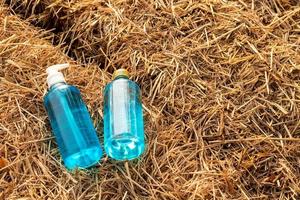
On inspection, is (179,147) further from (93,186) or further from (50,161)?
(50,161)

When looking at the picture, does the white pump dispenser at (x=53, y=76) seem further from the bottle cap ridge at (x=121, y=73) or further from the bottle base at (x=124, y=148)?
the bottle base at (x=124, y=148)

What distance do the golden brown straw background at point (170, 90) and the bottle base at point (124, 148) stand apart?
33 mm

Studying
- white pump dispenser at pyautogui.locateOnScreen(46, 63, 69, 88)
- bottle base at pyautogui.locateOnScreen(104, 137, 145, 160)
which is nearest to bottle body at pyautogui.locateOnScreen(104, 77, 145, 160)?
bottle base at pyautogui.locateOnScreen(104, 137, 145, 160)

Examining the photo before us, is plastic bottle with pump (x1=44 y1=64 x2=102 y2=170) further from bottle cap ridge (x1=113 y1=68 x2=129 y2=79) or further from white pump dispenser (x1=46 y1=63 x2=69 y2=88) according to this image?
bottle cap ridge (x1=113 y1=68 x2=129 y2=79)

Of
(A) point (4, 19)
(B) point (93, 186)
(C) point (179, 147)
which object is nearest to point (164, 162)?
(C) point (179, 147)

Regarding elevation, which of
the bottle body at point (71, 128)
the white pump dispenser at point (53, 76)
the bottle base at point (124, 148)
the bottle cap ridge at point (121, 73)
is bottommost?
the bottle base at point (124, 148)

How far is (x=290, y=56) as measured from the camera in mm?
2406

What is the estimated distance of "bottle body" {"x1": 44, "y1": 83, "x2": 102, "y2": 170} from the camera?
7.02 feet

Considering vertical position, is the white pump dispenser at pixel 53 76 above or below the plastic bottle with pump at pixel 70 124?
above

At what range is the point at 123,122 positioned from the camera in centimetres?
215

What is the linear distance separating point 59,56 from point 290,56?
39.3 inches

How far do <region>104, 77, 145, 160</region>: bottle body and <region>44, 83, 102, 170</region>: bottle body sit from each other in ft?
0.21

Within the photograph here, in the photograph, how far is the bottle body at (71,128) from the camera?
7.02ft

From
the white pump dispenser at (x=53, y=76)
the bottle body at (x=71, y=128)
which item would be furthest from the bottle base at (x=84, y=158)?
the white pump dispenser at (x=53, y=76)
